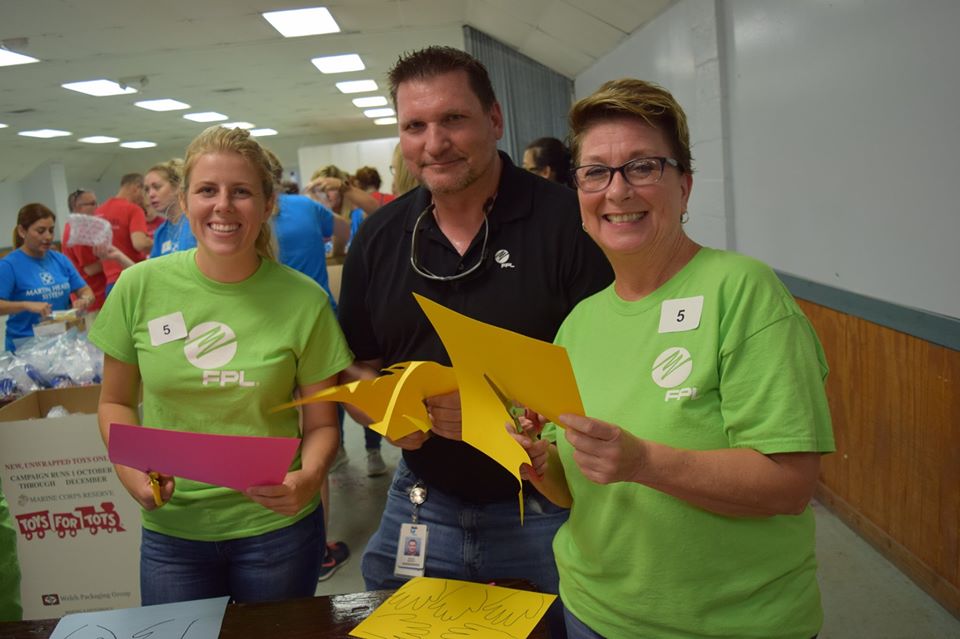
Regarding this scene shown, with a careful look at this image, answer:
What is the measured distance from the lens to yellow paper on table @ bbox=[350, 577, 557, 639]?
1070mm

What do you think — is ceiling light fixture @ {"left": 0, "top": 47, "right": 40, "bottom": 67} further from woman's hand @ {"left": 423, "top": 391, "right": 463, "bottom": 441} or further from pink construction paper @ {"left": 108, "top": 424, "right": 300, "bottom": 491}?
woman's hand @ {"left": 423, "top": 391, "right": 463, "bottom": 441}

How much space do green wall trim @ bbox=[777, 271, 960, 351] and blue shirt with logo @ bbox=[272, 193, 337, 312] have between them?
2205 millimetres

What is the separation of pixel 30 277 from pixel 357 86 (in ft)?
22.4

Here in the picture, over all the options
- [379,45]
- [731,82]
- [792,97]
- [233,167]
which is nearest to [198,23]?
[379,45]

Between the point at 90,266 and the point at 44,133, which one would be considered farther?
the point at 44,133

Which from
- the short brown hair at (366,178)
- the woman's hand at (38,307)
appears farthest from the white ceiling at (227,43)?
the woman's hand at (38,307)

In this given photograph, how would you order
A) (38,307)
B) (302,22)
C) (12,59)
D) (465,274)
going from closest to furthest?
(465,274)
(38,307)
(302,22)
(12,59)

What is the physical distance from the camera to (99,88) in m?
8.56

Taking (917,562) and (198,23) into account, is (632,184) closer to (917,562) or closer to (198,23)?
(917,562)

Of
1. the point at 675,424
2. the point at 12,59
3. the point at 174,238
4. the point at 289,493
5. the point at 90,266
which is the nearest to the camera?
the point at 675,424

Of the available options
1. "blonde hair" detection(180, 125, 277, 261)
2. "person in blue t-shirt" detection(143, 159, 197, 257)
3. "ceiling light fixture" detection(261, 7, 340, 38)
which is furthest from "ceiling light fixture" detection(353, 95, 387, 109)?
"blonde hair" detection(180, 125, 277, 261)

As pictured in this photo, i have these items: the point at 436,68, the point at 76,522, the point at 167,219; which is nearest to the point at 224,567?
the point at 436,68

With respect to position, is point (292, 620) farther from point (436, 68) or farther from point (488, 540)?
point (436, 68)

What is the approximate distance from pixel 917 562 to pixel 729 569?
2013 millimetres
